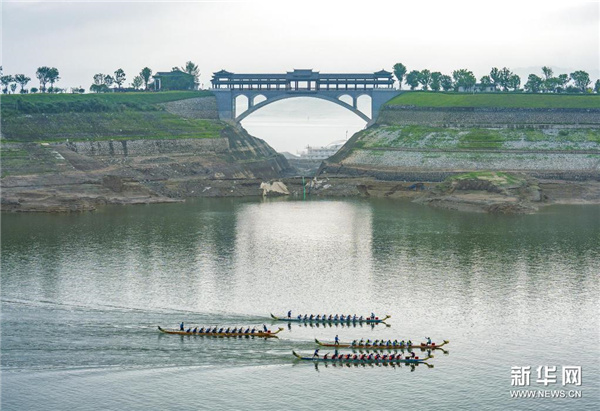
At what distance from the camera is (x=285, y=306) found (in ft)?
315

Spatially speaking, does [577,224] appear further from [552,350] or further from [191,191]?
[191,191]

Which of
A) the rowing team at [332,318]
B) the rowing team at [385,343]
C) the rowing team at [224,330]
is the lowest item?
the rowing team at [385,343]

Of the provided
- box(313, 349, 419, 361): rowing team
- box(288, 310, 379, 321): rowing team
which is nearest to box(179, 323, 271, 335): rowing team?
box(288, 310, 379, 321): rowing team

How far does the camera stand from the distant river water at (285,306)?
72.2 metres

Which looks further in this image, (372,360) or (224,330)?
(224,330)

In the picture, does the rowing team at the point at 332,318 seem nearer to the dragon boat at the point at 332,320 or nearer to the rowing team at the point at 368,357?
the dragon boat at the point at 332,320

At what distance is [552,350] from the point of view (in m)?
81.1

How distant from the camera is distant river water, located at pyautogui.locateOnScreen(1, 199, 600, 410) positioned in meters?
72.2

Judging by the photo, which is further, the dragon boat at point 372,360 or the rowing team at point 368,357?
the rowing team at point 368,357

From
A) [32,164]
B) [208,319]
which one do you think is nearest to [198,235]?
[208,319]

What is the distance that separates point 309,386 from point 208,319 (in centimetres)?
2015

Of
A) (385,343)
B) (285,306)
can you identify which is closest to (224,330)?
(285,306)

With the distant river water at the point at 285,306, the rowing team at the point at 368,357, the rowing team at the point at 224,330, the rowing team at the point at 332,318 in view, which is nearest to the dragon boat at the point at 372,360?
the rowing team at the point at 368,357

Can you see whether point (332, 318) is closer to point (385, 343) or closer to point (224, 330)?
point (385, 343)
